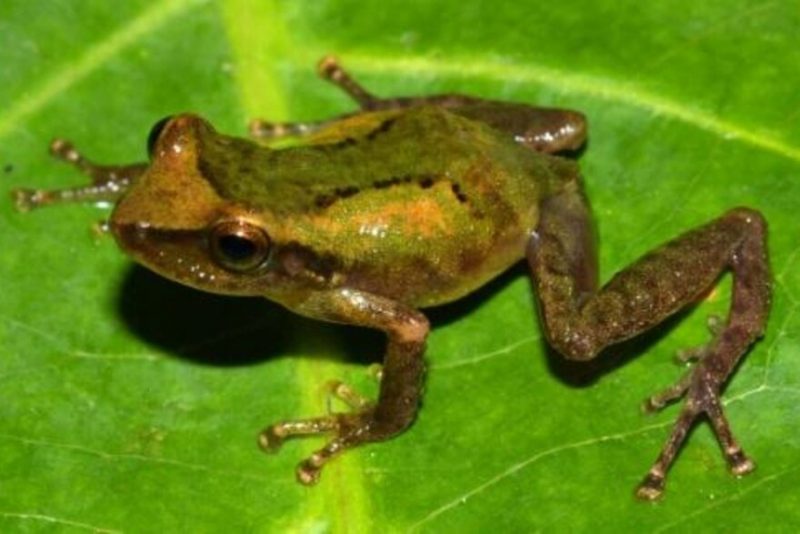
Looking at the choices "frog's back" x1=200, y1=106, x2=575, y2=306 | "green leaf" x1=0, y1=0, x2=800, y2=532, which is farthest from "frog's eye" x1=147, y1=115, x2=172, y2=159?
"green leaf" x1=0, y1=0, x2=800, y2=532

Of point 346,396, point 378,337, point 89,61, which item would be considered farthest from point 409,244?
point 89,61

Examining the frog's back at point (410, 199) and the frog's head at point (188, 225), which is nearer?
the frog's head at point (188, 225)

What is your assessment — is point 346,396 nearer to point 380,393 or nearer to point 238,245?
point 380,393

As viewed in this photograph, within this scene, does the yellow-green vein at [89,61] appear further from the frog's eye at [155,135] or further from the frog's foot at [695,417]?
the frog's foot at [695,417]

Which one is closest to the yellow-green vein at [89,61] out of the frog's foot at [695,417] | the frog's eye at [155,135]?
the frog's eye at [155,135]

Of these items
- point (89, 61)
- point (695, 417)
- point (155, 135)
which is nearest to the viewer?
point (695, 417)

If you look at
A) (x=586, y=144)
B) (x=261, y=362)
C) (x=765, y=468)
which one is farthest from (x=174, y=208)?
(x=765, y=468)

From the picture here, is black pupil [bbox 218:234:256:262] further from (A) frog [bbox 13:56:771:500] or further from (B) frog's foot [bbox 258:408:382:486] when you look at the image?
(B) frog's foot [bbox 258:408:382:486]

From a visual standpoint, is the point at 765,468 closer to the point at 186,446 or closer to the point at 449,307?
the point at 449,307
